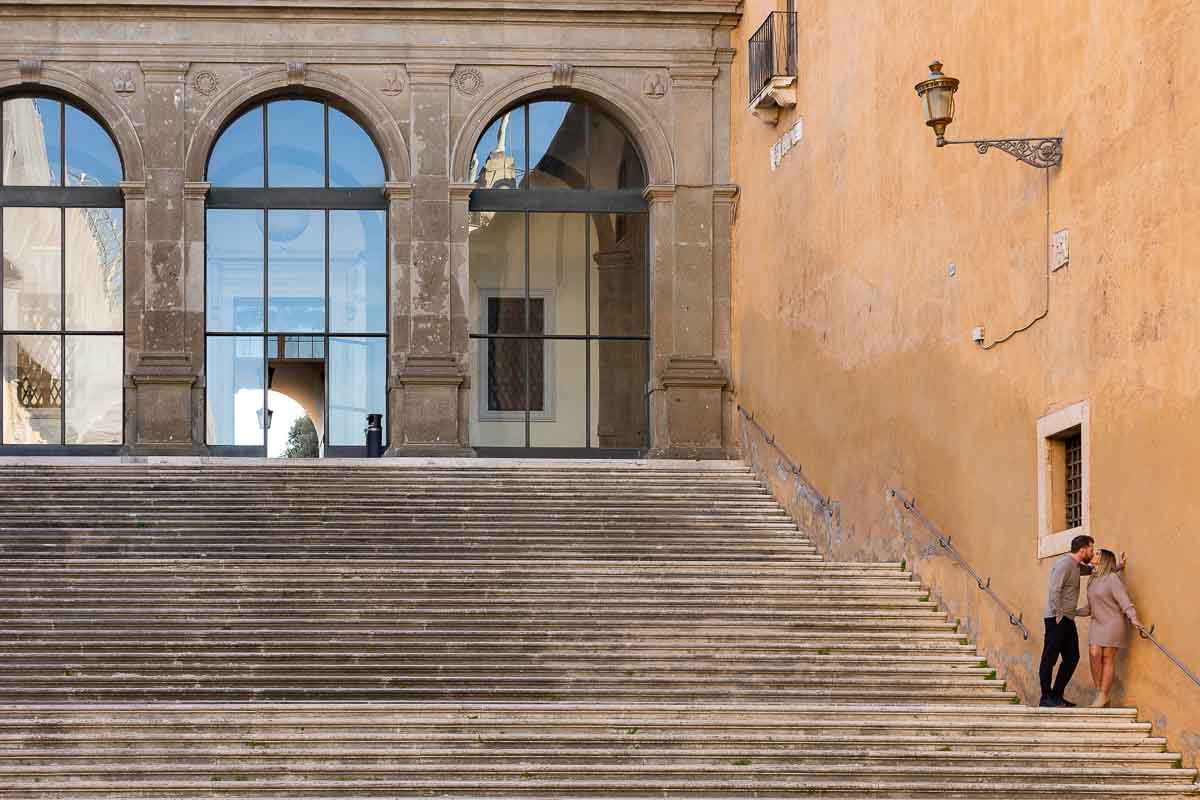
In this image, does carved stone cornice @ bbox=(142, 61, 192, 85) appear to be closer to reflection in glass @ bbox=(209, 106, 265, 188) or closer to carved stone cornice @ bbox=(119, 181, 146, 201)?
reflection in glass @ bbox=(209, 106, 265, 188)

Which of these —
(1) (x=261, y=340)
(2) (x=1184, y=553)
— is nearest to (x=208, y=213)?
(1) (x=261, y=340)

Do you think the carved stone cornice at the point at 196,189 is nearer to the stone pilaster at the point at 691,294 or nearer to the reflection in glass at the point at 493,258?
the reflection in glass at the point at 493,258

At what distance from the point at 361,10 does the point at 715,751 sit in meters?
16.0

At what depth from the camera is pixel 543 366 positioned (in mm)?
28594

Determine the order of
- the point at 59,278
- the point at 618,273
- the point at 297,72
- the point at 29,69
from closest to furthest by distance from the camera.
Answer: the point at 29,69
the point at 297,72
the point at 59,278
the point at 618,273

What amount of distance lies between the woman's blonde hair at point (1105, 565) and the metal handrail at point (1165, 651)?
1.50ft

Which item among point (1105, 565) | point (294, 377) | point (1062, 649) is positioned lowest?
point (1062, 649)

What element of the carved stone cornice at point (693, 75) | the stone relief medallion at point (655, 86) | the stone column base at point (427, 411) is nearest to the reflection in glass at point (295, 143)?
the stone column base at point (427, 411)

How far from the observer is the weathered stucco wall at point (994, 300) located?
1409 cm

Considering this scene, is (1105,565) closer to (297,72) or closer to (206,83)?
(297,72)

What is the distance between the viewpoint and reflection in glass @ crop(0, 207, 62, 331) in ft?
91.9

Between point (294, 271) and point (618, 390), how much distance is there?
14.4 feet

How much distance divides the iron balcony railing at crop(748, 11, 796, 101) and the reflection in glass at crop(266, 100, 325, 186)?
5.90 m

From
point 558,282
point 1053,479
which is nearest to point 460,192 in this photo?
point 558,282
